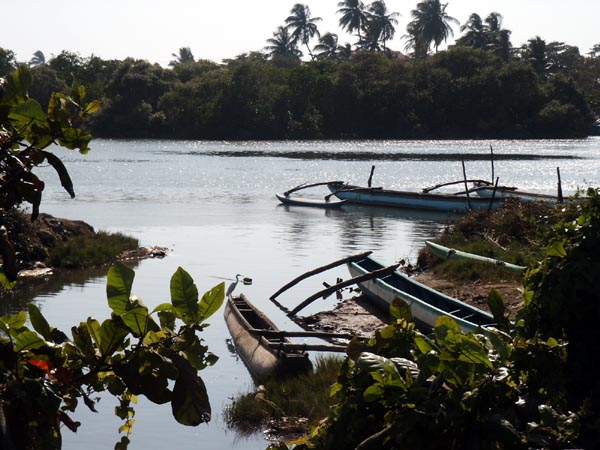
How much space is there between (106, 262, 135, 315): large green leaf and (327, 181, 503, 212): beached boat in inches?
1282

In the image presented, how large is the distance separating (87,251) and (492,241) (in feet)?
32.9

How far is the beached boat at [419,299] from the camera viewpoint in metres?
14.8

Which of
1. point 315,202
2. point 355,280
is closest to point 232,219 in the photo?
point 315,202

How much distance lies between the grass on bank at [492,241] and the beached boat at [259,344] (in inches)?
214

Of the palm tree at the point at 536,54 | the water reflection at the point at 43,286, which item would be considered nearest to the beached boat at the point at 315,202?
the water reflection at the point at 43,286

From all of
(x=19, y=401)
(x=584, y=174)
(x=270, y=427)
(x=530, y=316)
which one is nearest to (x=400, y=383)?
(x=530, y=316)

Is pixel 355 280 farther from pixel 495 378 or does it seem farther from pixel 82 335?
pixel 82 335

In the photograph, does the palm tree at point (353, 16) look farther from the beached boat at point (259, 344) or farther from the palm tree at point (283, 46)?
the beached boat at point (259, 344)

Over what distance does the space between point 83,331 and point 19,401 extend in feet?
1.58

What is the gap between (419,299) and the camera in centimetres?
1681

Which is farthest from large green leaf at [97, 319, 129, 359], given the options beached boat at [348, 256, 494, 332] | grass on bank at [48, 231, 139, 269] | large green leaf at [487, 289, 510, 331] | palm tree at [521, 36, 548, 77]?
palm tree at [521, 36, 548, 77]

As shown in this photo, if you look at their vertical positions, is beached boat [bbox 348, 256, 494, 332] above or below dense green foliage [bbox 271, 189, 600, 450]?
below

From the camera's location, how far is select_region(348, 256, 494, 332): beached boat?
14.8 m

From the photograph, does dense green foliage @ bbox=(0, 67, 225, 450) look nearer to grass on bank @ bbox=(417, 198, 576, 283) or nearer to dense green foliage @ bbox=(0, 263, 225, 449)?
dense green foliage @ bbox=(0, 263, 225, 449)
